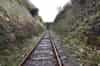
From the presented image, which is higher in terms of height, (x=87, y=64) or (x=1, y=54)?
(x=1, y=54)

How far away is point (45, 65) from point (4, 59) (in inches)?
94.6

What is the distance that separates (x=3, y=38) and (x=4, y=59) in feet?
5.98

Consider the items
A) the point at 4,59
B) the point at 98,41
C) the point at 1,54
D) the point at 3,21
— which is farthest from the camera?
the point at 98,41

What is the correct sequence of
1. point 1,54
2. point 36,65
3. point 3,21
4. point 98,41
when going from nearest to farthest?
point 36,65 → point 1,54 → point 3,21 → point 98,41

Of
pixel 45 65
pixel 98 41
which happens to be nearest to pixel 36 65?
pixel 45 65

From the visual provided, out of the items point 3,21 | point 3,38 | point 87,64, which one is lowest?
point 87,64

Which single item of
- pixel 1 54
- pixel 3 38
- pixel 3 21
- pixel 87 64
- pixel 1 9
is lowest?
pixel 87 64

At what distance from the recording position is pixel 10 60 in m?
10.2

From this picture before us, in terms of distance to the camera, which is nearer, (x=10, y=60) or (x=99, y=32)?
(x=10, y=60)

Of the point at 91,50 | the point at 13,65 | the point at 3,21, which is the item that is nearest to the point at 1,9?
the point at 3,21

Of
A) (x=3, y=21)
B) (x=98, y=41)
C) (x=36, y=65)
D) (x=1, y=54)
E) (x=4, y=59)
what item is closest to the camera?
(x=36, y=65)

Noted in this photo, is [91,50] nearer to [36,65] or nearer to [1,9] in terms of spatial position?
[36,65]

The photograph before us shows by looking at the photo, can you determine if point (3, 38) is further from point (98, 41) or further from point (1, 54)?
point (98, 41)

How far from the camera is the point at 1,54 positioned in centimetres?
1089
